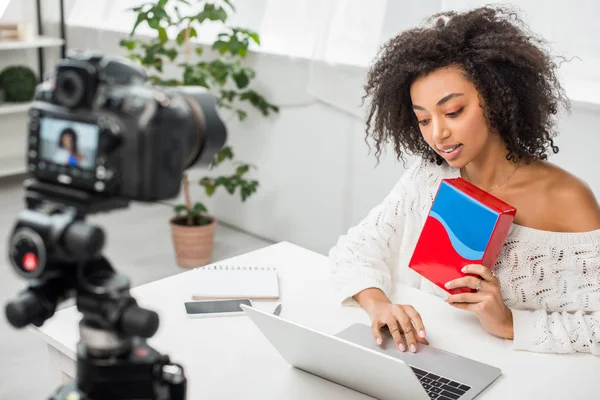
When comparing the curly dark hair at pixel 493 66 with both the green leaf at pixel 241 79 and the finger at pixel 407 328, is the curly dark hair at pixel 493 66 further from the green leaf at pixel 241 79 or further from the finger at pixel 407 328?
the green leaf at pixel 241 79

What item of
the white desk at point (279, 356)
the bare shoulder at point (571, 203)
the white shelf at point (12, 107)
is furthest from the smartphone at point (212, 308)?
the white shelf at point (12, 107)

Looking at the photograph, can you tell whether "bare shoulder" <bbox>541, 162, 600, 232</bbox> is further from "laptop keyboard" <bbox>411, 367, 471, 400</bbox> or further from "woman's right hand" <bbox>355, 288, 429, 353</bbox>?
"laptop keyboard" <bbox>411, 367, 471, 400</bbox>

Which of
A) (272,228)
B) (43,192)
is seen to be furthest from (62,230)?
(272,228)

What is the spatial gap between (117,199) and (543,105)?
1.08m

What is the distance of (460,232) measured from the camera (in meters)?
1.44

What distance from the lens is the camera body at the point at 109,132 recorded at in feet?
2.59

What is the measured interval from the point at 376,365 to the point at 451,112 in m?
0.63

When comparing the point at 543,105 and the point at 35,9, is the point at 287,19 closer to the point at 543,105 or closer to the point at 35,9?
the point at 543,105

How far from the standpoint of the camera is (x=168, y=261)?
357 centimetres

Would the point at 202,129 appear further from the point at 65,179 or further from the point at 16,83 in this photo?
the point at 16,83

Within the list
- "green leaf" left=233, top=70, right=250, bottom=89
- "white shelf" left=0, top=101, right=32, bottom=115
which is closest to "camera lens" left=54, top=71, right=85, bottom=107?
"green leaf" left=233, top=70, right=250, bottom=89

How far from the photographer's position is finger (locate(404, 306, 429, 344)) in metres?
1.40

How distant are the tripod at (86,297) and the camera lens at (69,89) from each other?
0.32ft

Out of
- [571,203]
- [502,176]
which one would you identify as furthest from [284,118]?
[571,203]
